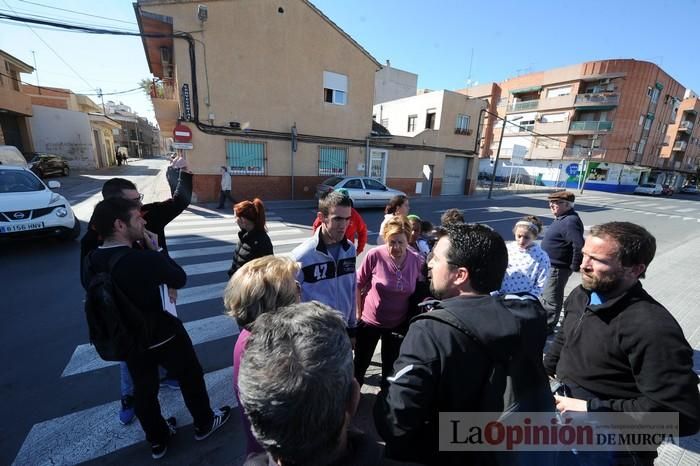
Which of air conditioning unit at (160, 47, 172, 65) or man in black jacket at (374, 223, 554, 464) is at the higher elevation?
air conditioning unit at (160, 47, 172, 65)

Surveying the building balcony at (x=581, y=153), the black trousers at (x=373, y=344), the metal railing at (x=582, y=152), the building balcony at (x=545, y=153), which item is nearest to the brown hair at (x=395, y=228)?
the black trousers at (x=373, y=344)

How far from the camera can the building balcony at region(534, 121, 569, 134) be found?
3516cm

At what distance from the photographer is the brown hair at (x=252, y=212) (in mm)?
2965

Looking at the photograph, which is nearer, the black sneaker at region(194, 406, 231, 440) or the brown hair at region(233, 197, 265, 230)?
the black sneaker at region(194, 406, 231, 440)

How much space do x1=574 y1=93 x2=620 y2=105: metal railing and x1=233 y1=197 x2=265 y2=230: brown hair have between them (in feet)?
141

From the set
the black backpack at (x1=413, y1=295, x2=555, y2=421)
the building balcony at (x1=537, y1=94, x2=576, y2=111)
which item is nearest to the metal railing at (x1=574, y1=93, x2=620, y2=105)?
the building balcony at (x1=537, y1=94, x2=576, y2=111)

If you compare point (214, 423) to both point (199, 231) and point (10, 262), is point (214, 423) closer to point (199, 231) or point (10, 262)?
point (10, 262)

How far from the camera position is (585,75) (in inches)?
1302

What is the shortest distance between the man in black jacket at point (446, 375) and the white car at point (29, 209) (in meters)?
7.66

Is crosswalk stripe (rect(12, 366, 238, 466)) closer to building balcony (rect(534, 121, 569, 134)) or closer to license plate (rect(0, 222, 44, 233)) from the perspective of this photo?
license plate (rect(0, 222, 44, 233))

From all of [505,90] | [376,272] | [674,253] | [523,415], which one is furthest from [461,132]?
[505,90]

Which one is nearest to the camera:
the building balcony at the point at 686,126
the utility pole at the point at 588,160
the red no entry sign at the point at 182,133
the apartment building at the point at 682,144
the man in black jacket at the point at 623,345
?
the man in black jacket at the point at 623,345

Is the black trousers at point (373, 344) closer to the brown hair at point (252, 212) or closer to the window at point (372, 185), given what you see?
the brown hair at point (252, 212)

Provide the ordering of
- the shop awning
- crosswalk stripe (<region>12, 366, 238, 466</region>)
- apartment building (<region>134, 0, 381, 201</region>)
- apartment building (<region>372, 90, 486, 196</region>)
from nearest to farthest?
crosswalk stripe (<region>12, 366, 238, 466</region>)
apartment building (<region>134, 0, 381, 201</region>)
apartment building (<region>372, 90, 486, 196</region>)
the shop awning
